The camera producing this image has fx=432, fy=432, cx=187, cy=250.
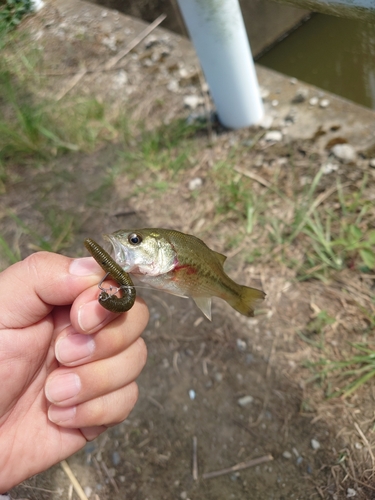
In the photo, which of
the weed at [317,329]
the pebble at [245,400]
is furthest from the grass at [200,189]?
the pebble at [245,400]

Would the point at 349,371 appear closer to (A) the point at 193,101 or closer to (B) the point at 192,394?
(B) the point at 192,394

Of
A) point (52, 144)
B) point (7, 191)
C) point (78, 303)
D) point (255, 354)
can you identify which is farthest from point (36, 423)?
point (52, 144)

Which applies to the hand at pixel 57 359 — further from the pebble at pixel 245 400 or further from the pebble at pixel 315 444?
the pebble at pixel 315 444

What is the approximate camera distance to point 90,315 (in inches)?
67.4

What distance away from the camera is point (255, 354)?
283 centimetres

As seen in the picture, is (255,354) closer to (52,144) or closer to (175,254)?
(175,254)

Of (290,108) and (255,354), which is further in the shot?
(290,108)

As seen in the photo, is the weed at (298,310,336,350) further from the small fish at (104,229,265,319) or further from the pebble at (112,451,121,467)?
the pebble at (112,451,121,467)

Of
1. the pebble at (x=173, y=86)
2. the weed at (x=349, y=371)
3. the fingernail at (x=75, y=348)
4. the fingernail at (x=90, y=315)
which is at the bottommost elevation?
the weed at (x=349, y=371)

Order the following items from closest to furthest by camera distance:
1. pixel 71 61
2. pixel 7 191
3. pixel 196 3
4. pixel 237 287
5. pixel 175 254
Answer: pixel 175 254 → pixel 237 287 → pixel 196 3 → pixel 7 191 → pixel 71 61

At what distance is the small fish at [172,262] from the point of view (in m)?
1.53

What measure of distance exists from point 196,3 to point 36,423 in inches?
116

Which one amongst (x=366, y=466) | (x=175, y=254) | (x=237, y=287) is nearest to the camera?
(x=175, y=254)

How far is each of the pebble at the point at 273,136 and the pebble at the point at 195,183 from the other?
0.72 meters
